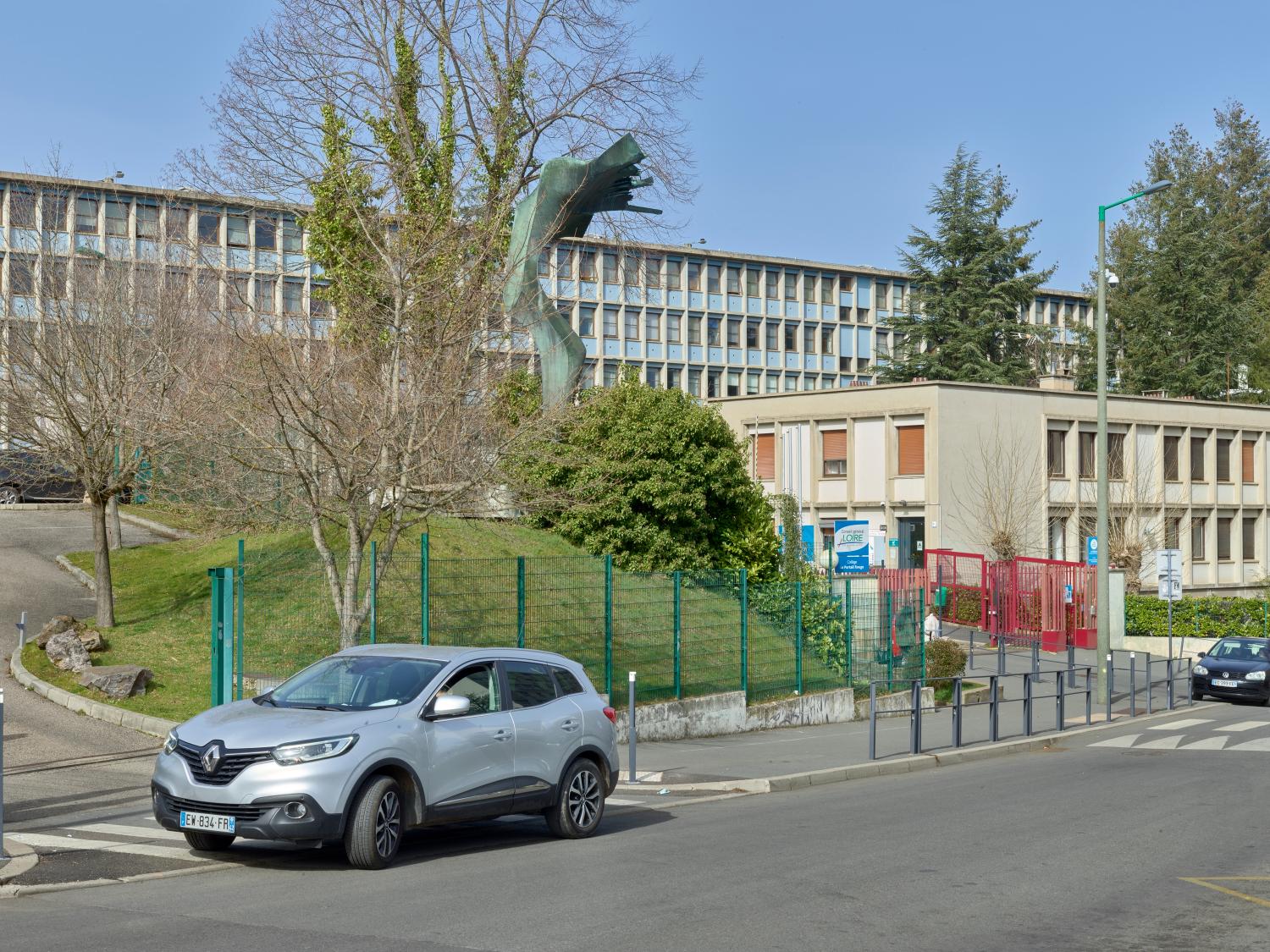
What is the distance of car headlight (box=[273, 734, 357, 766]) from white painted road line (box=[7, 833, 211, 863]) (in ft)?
4.10

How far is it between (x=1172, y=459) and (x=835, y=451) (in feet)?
48.3

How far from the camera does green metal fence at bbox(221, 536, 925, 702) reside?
701 inches

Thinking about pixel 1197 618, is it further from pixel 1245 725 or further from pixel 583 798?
pixel 583 798

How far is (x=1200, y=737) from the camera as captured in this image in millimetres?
23000

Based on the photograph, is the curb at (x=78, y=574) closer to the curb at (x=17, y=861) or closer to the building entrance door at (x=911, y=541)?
the curb at (x=17, y=861)

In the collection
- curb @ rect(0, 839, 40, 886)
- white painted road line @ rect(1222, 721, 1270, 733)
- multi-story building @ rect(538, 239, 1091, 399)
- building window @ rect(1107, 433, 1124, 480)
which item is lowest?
white painted road line @ rect(1222, 721, 1270, 733)

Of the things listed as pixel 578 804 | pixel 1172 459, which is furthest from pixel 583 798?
pixel 1172 459

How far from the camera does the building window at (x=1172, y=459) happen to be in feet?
183

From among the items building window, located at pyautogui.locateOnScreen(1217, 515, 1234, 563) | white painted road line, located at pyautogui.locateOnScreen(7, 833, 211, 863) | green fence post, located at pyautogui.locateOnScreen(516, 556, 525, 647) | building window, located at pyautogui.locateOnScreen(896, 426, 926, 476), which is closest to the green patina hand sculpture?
green fence post, located at pyautogui.locateOnScreen(516, 556, 525, 647)

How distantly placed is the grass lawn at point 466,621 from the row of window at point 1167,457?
3031 cm

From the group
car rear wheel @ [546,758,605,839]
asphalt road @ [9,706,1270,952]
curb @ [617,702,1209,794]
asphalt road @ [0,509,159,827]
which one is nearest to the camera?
asphalt road @ [9,706,1270,952]

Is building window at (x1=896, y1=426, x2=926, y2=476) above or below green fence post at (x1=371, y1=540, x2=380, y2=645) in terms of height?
above

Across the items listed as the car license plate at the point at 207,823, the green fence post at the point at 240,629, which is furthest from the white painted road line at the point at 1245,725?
the car license plate at the point at 207,823

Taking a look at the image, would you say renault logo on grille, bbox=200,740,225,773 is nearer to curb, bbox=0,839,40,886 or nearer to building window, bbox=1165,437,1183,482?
curb, bbox=0,839,40,886
